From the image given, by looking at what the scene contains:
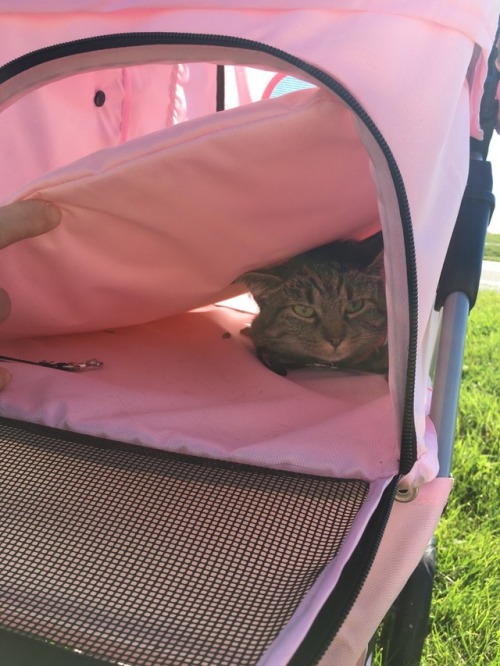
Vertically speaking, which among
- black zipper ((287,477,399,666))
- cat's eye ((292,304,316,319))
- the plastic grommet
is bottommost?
cat's eye ((292,304,316,319))

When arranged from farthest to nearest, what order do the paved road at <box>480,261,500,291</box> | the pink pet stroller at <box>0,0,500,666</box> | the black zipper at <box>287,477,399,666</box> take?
the paved road at <box>480,261,500,291</box>, the pink pet stroller at <box>0,0,500,666</box>, the black zipper at <box>287,477,399,666</box>

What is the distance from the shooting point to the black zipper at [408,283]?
755mm

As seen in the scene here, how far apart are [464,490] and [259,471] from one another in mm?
1133

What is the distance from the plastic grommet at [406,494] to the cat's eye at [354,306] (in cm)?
88

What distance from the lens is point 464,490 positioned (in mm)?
1958

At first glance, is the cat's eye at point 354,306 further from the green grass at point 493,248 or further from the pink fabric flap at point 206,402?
the green grass at point 493,248

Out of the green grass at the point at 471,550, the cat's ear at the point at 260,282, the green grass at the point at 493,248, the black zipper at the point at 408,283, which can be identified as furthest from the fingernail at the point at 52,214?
the green grass at the point at 493,248


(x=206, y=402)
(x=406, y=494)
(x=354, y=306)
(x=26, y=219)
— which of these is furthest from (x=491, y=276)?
(x=26, y=219)

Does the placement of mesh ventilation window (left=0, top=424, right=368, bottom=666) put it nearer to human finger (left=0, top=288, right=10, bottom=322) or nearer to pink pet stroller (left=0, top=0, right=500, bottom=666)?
pink pet stroller (left=0, top=0, right=500, bottom=666)

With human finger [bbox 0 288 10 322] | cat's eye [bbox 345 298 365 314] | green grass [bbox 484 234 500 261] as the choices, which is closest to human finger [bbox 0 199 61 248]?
human finger [bbox 0 288 10 322]

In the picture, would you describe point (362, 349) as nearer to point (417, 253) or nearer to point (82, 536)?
point (417, 253)

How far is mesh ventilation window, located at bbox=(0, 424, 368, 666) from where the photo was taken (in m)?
0.75

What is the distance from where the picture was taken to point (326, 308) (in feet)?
6.07

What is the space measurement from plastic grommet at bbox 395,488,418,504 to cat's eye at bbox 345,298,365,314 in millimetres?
879
